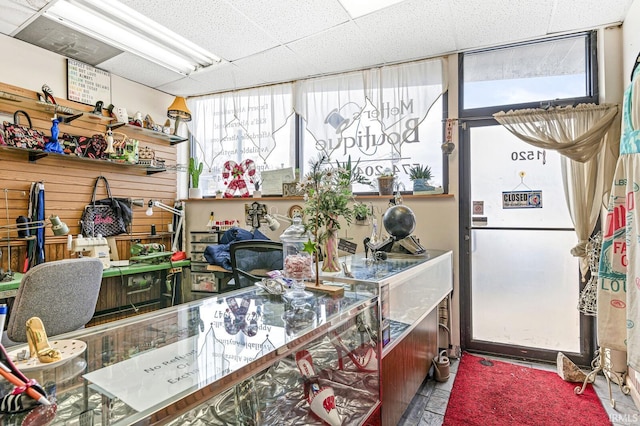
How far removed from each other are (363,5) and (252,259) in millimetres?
2072

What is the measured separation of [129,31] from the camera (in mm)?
3006

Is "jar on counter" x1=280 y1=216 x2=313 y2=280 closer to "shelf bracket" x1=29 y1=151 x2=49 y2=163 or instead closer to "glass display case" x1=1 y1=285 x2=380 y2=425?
"glass display case" x1=1 y1=285 x2=380 y2=425

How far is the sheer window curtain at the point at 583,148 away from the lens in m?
2.66

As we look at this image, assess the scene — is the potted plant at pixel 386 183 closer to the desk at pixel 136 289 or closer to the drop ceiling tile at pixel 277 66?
the drop ceiling tile at pixel 277 66

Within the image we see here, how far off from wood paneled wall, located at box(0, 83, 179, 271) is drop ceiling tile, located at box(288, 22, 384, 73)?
86.0 inches

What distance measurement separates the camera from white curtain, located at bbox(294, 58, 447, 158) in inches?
134

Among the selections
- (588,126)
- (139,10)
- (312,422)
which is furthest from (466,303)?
(139,10)

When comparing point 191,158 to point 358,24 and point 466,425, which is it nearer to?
point 358,24

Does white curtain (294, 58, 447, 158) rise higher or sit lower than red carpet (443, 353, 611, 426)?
higher

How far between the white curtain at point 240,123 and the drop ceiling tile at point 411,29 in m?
1.35

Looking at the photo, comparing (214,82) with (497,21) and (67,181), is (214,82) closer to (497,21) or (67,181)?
(67,181)

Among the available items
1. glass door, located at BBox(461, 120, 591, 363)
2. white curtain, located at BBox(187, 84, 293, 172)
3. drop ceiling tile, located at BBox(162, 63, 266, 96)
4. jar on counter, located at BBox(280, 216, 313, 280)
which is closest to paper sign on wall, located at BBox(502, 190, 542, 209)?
glass door, located at BBox(461, 120, 591, 363)

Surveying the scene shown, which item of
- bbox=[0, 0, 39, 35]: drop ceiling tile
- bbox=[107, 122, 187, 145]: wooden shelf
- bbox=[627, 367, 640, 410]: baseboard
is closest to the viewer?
bbox=[627, 367, 640, 410]: baseboard

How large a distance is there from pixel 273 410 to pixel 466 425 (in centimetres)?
151
